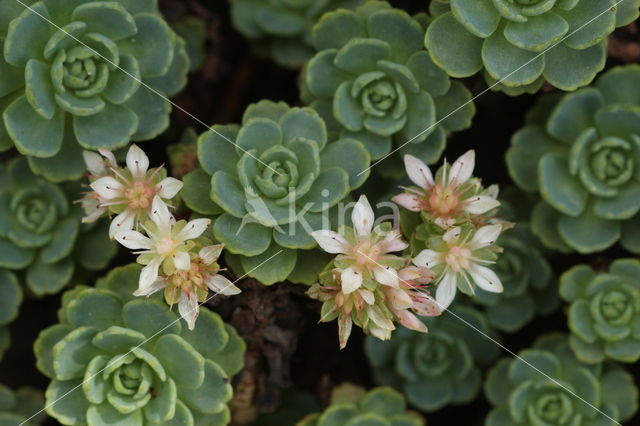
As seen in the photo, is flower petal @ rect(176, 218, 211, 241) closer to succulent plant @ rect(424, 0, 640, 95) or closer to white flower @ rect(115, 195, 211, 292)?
white flower @ rect(115, 195, 211, 292)

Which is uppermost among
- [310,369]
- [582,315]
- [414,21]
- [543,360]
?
[414,21]

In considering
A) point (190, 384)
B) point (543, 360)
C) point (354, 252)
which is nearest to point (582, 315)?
point (543, 360)

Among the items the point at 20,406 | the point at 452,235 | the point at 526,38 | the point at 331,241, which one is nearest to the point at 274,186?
the point at 331,241

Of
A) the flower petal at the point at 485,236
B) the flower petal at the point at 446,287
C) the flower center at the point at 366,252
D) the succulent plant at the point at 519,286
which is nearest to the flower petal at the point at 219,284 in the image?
the flower center at the point at 366,252

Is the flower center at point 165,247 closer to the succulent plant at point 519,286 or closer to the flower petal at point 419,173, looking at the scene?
the flower petal at point 419,173

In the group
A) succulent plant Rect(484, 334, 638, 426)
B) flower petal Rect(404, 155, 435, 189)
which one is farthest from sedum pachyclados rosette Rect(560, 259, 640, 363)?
flower petal Rect(404, 155, 435, 189)

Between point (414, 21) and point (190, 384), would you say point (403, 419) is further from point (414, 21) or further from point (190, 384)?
point (414, 21)
